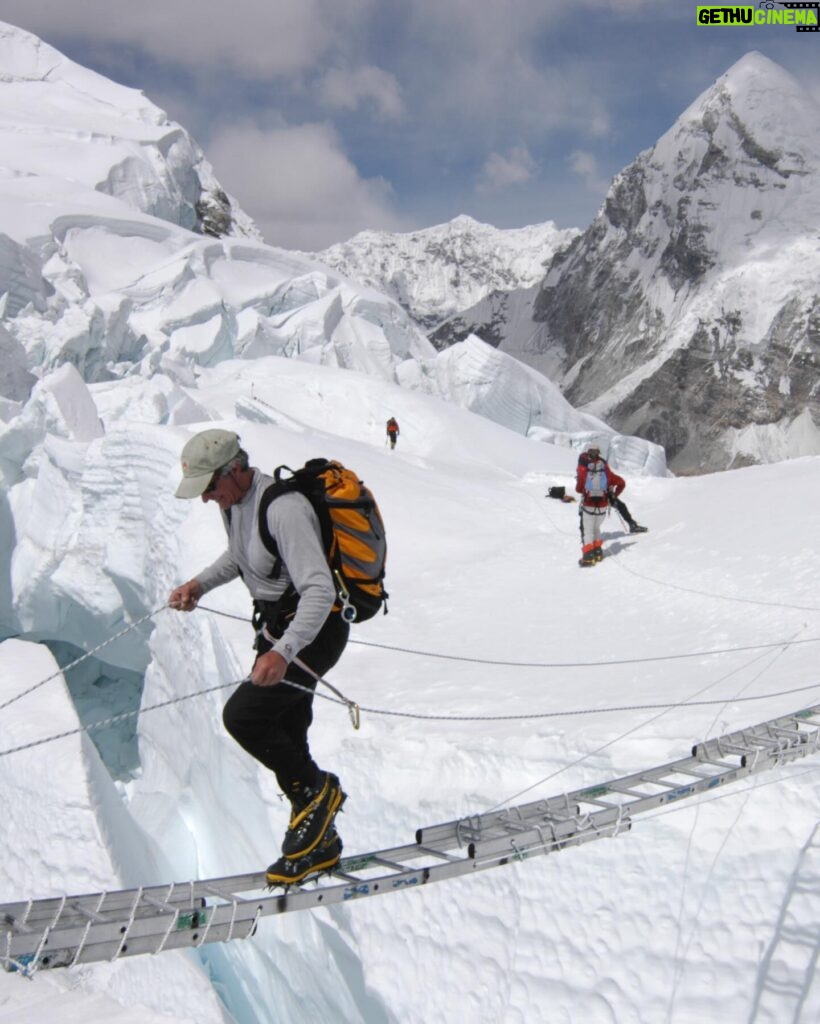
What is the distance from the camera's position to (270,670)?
260 centimetres

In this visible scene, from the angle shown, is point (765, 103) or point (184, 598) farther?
point (765, 103)

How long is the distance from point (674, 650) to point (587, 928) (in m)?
2.78

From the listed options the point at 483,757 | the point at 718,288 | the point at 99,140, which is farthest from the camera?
the point at 718,288

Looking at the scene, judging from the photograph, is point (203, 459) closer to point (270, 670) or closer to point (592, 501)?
point (270, 670)

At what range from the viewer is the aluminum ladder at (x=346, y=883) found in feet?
7.35

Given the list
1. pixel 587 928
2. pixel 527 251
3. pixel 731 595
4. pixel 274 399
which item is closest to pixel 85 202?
pixel 274 399

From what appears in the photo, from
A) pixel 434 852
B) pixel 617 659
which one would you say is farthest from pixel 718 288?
pixel 434 852

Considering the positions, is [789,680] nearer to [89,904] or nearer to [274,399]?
[89,904]

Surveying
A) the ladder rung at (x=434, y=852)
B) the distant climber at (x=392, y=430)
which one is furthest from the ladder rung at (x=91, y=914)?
the distant climber at (x=392, y=430)

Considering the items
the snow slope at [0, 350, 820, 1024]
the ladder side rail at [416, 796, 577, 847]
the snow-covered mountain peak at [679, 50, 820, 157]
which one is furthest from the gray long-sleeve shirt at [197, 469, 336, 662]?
the snow-covered mountain peak at [679, 50, 820, 157]

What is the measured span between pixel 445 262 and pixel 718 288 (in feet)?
319

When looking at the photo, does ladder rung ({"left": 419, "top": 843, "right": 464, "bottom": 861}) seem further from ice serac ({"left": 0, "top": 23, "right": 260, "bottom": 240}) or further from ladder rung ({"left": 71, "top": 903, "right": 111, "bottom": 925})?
ice serac ({"left": 0, "top": 23, "right": 260, "bottom": 240})

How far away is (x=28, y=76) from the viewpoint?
161ft

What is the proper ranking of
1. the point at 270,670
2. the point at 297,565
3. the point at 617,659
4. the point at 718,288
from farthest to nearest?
the point at 718,288
the point at 617,659
the point at 297,565
the point at 270,670
